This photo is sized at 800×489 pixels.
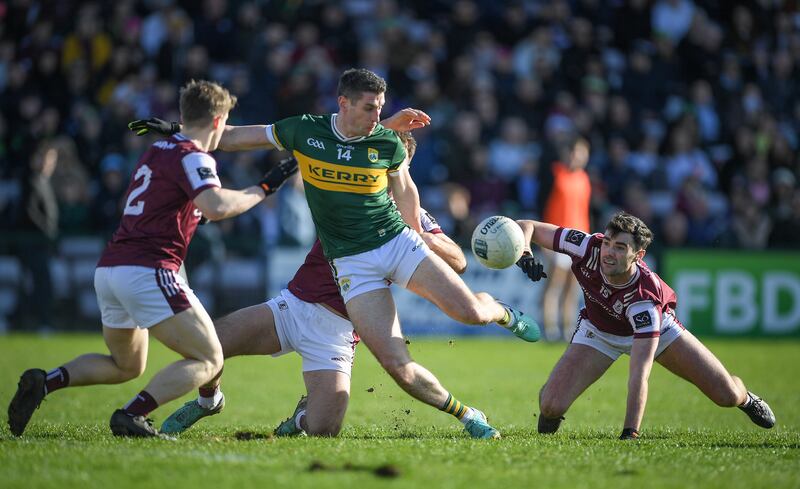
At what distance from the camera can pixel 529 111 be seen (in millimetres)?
19234

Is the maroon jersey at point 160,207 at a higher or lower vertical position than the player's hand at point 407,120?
lower

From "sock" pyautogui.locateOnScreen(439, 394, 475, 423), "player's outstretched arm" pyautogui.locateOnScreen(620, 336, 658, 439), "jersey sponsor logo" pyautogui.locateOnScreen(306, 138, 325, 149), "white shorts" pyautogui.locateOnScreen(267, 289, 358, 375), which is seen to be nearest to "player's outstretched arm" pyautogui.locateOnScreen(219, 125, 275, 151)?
"jersey sponsor logo" pyautogui.locateOnScreen(306, 138, 325, 149)

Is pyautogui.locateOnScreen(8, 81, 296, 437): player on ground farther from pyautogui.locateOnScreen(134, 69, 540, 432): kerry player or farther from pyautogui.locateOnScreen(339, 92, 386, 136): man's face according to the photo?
pyautogui.locateOnScreen(339, 92, 386, 136): man's face

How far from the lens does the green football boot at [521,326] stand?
7926 millimetres

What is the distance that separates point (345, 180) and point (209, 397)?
1.94 metres

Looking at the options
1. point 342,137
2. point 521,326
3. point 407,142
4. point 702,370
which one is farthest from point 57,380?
point 702,370

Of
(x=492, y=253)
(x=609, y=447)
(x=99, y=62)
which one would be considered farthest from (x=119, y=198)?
(x=609, y=447)

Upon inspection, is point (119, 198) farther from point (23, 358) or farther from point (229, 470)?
point (229, 470)

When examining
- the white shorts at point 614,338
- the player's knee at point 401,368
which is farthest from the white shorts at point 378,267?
the white shorts at point 614,338

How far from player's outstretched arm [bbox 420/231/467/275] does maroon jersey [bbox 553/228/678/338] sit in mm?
805

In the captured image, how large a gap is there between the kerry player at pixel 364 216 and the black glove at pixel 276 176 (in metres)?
0.17

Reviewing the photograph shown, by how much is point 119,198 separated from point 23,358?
4.92 meters

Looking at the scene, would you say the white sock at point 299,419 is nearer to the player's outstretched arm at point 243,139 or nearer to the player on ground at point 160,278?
the player on ground at point 160,278

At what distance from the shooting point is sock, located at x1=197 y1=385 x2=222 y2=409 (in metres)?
7.50
